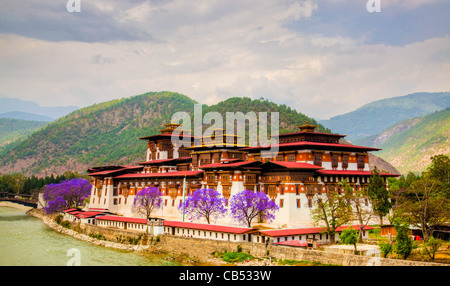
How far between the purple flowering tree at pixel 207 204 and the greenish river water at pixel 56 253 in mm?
8157

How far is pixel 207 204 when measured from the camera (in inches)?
2094

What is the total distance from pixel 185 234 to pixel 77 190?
131 ft

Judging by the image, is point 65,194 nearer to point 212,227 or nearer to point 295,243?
point 212,227

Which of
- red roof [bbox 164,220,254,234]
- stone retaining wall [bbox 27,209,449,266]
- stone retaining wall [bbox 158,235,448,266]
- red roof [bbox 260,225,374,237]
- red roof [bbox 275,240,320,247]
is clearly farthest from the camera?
red roof [bbox 164,220,254,234]

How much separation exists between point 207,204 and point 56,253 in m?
17.7

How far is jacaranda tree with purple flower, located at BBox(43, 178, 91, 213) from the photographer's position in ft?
262

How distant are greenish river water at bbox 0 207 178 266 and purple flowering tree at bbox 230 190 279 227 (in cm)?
995

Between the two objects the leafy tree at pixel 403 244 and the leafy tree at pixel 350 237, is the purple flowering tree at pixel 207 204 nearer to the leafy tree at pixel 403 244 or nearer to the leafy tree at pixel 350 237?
the leafy tree at pixel 350 237

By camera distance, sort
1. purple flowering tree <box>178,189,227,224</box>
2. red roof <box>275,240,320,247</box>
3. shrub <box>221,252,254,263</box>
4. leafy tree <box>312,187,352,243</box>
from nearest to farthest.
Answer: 1. shrub <box>221,252,254,263</box>
2. red roof <box>275,240,320,247</box>
3. leafy tree <box>312,187,352,243</box>
4. purple flowering tree <box>178,189,227,224</box>

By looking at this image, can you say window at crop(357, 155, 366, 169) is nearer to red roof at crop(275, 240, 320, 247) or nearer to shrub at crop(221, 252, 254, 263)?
red roof at crop(275, 240, 320, 247)

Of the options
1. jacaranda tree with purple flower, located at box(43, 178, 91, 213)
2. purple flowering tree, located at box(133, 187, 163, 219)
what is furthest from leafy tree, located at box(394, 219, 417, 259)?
jacaranda tree with purple flower, located at box(43, 178, 91, 213)

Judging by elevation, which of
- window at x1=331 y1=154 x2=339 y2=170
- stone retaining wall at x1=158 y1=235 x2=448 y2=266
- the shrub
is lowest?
the shrub
